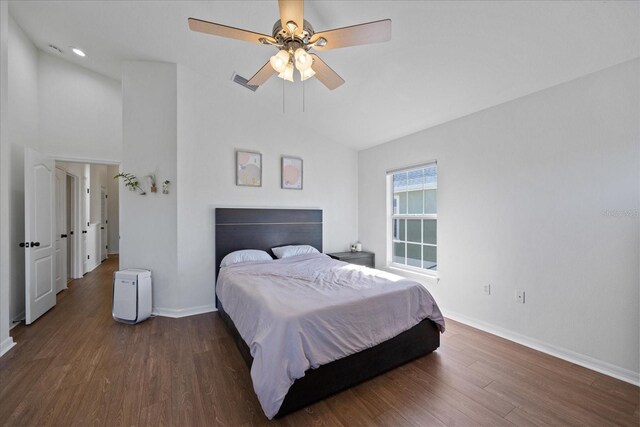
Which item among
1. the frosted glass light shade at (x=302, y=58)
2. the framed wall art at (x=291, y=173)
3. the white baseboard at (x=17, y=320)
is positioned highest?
the frosted glass light shade at (x=302, y=58)

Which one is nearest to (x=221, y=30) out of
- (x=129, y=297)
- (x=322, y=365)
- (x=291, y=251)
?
(x=322, y=365)

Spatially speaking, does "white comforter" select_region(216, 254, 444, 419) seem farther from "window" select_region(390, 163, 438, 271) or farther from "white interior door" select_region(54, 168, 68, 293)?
"white interior door" select_region(54, 168, 68, 293)

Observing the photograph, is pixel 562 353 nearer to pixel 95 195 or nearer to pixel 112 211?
pixel 95 195

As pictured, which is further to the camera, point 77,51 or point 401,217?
point 401,217

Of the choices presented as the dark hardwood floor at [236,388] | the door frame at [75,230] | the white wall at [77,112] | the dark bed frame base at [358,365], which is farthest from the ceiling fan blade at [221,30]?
the door frame at [75,230]

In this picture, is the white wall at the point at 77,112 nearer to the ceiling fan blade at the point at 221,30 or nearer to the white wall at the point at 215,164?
the white wall at the point at 215,164

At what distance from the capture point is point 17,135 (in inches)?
118

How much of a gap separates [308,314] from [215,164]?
8.61ft

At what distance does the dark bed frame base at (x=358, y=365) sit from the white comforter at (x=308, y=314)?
0.09 metres

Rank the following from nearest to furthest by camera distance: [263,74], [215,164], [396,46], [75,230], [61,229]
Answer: [263,74]
[396,46]
[215,164]
[61,229]
[75,230]

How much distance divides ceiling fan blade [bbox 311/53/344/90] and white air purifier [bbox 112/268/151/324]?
297 cm

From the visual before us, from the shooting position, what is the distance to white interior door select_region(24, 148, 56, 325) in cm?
283

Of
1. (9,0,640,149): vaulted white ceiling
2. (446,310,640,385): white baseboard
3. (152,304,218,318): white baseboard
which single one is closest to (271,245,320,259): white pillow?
(152,304,218,318): white baseboard

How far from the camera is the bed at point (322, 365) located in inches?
68.1
